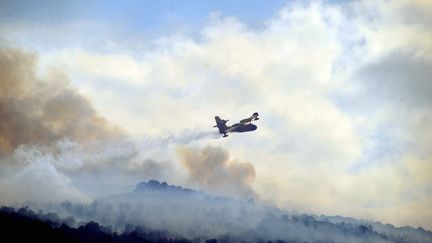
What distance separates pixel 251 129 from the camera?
654ft
